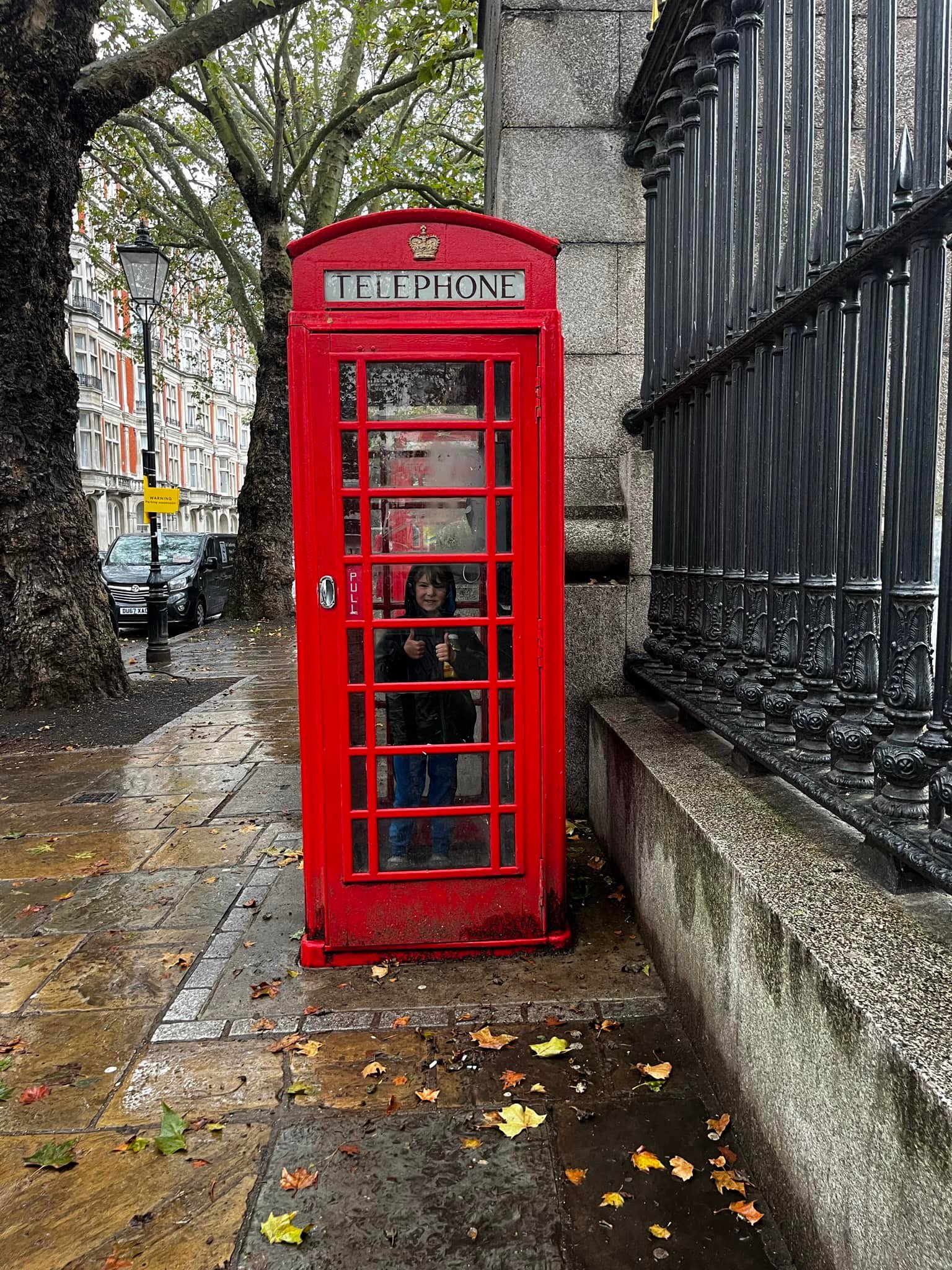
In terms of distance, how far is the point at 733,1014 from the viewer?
8.68 ft

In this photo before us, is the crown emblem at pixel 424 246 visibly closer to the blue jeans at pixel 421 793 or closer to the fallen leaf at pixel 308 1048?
the blue jeans at pixel 421 793

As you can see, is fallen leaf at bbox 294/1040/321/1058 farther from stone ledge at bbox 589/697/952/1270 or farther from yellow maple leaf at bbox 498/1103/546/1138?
stone ledge at bbox 589/697/952/1270

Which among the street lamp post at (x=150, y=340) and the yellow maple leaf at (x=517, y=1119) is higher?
the street lamp post at (x=150, y=340)

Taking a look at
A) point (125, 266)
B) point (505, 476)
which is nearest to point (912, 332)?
point (505, 476)

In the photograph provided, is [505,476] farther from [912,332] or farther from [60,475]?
[60,475]

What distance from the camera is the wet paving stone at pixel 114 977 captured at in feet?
11.7

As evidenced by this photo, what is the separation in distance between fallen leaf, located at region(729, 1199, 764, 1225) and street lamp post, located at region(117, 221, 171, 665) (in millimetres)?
12351

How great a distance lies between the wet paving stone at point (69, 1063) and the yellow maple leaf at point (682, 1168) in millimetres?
1722

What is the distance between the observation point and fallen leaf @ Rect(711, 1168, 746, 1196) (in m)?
2.44

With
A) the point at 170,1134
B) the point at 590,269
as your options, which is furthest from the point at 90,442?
the point at 170,1134

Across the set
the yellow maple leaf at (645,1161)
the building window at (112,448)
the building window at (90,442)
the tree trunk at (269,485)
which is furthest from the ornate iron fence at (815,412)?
the building window at (112,448)

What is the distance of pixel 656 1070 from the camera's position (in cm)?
299

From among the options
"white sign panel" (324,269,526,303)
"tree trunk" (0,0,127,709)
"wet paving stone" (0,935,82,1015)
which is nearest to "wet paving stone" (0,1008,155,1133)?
"wet paving stone" (0,935,82,1015)

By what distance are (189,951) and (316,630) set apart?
5.00ft
